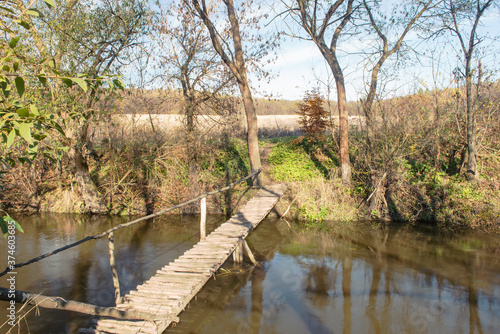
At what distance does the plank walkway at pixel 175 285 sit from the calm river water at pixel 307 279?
0.89 m

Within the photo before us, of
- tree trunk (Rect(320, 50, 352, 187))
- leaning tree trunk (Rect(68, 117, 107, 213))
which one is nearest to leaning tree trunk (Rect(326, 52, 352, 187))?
tree trunk (Rect(320, 50, 352, 187))

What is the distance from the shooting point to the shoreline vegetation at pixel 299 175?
11.6 m

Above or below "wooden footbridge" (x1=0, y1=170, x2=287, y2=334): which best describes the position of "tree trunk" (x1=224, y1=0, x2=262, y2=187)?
above

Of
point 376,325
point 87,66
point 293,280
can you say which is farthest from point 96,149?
point 376,325

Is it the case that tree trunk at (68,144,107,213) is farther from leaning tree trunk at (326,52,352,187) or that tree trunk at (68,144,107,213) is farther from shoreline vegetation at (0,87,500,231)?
leaning tree trunk at (326,52,352,187)

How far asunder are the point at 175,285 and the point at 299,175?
9.22 meters

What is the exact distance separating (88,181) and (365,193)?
32.7 feet

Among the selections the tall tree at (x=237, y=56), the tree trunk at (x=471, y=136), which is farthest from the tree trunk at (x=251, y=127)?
the tree trunk at (x=471, y=136)

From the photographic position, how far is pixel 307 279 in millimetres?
8008

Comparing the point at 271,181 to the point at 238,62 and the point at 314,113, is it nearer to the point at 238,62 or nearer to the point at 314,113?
the point at 314,113

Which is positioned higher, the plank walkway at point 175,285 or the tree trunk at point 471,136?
the tree trunk at point 471,136

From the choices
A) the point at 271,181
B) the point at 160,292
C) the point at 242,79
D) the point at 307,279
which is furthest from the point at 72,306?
the point at 271,181

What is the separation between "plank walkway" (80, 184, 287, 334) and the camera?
466 centimetres

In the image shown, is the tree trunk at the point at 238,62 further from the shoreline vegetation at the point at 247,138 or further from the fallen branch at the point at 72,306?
the fallen branch at the point at 72,306
